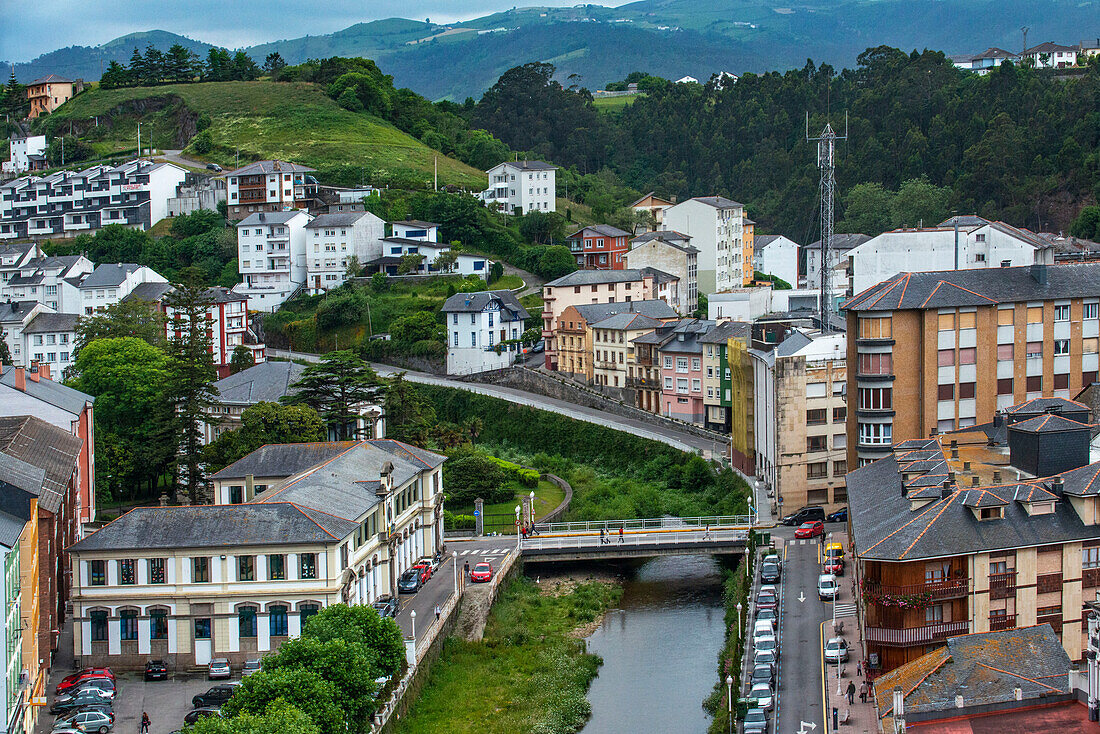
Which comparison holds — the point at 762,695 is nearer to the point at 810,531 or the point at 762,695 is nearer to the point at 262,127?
the point at 810,531

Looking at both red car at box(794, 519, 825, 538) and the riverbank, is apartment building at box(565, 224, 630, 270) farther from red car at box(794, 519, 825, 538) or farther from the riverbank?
the riverbank

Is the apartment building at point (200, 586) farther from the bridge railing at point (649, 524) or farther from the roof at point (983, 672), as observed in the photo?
the bridge railing at point (649, 524)

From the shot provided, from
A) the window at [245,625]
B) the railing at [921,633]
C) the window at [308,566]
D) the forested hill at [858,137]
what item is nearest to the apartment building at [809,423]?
the railing at [921,633]

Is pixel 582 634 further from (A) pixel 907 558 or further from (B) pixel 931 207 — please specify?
(B) pixel 931 207

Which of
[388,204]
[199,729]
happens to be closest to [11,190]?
[388,204]

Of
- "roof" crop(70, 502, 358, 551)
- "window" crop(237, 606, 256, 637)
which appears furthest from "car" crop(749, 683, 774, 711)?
"window" crop(237, 606, 256, 637)

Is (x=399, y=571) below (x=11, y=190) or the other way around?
below
